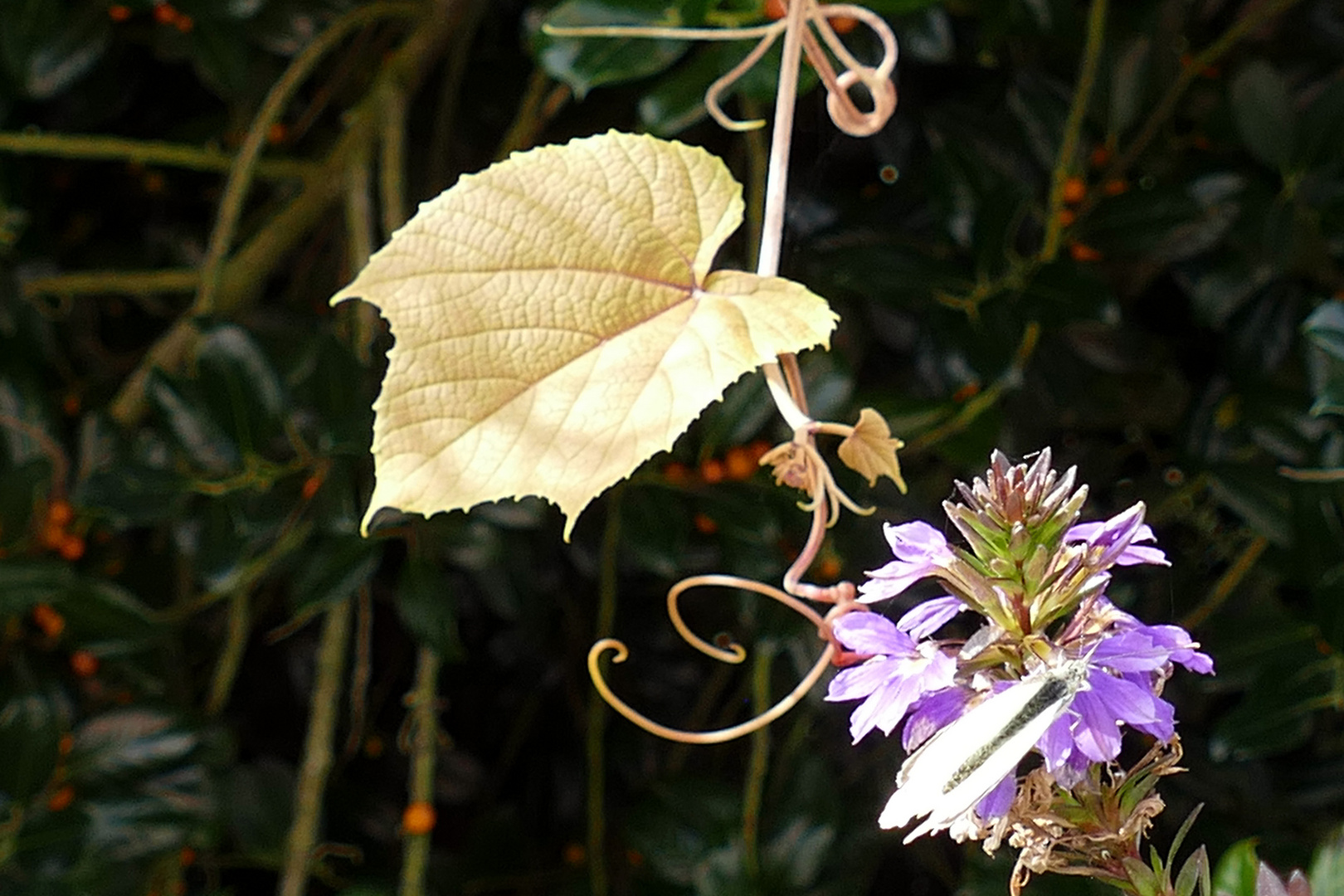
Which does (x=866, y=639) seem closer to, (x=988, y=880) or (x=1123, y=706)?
(x=1123, y=706)

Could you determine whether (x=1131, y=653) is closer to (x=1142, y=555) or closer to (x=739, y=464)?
(x=1142, y=555)

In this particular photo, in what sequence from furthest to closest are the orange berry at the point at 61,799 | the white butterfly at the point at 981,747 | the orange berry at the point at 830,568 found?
the orange berry at the point at 61,799
the orange berry at the point at 830,568
the white butterfly at the point at 981,747

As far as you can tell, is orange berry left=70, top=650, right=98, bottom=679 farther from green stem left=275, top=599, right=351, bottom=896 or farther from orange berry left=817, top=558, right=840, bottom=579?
orange berry left=817, top=558, right=840, bottom=579

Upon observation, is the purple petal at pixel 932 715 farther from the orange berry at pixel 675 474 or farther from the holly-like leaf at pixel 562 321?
the orange berry at pixel 675 474

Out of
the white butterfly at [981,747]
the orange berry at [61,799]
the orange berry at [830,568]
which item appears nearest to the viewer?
the white butterfly at [981,747]

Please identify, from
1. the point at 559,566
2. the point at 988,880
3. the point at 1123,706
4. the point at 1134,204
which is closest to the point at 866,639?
the point at 1123,706

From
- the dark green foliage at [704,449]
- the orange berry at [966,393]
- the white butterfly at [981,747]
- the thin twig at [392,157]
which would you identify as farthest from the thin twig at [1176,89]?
the white butterfly at [981,747]

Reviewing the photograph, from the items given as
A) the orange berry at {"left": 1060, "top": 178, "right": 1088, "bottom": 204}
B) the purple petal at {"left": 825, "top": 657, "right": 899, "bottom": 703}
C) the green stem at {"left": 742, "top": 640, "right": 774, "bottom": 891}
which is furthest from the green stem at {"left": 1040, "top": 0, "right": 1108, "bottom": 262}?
Result: the purple petal at {"left": 825, "top": 657, "right": 899, "bottom": 703}
